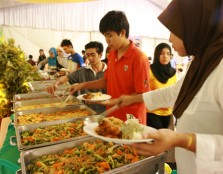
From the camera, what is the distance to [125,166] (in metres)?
1.15

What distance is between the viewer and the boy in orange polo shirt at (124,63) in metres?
1.81

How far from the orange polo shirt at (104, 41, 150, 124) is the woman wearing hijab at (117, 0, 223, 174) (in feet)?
2.34

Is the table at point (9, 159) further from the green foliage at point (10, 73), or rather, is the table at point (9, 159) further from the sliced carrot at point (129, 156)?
the green foliage at point (10, 73)

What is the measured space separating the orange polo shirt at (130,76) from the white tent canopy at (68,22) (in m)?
9.15

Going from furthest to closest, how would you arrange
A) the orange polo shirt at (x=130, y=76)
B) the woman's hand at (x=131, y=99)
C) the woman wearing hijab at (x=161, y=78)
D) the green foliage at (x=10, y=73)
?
1. the woman wearing hijab at (x=161, y=78)
2. the green foliage at (x=10, y=73)
3. the orange polo shirt at (x=130, y=76)
4. the woman's hand at (x=131, y=99)

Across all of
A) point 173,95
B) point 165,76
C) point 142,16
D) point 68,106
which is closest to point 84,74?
point 68,106

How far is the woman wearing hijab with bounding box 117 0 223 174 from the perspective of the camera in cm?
84

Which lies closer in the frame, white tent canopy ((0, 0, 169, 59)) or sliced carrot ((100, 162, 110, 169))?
sliced carrot ((100, 162, 110, 169))

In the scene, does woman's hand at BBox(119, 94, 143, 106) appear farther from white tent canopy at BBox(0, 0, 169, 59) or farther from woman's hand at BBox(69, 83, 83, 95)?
white tent canopy at BBox(0, 0, 169, 59)

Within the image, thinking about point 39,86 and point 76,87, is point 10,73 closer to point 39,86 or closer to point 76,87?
point 76,87

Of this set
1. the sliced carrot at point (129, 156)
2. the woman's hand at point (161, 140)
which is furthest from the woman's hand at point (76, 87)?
the woman's hand at point (161, 140)

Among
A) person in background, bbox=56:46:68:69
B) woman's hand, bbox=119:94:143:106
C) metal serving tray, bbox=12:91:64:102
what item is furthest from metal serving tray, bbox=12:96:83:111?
person in background, bbox=56:46:68:69

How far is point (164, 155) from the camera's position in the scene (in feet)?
4.10

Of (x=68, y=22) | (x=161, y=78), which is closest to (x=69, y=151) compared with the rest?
(x=161, y=78)
